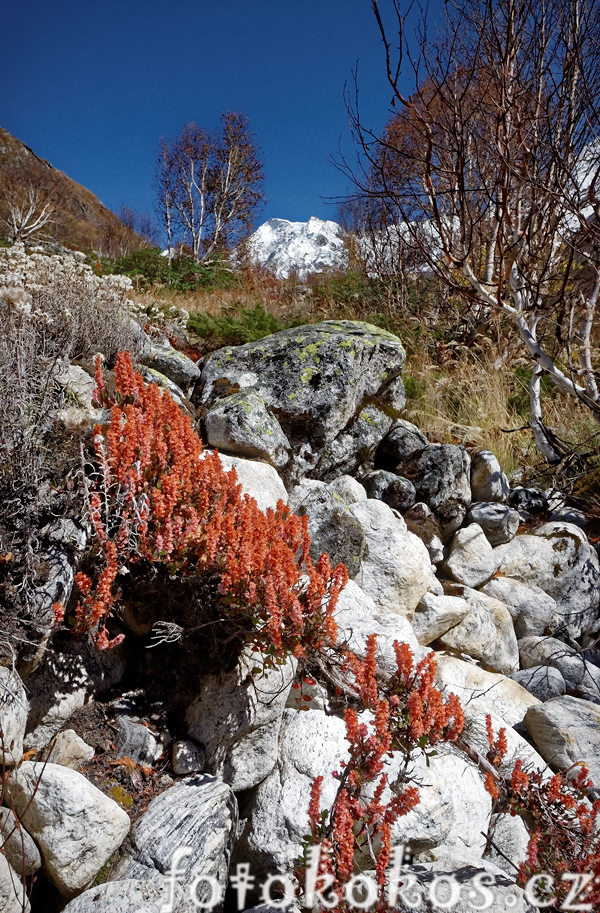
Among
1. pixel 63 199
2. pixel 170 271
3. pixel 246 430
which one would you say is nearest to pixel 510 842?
pixel 246 430

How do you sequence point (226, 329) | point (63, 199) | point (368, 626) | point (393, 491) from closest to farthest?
point (368, 626)
point (393, 491)
point (226, 329)
point (63, 199)

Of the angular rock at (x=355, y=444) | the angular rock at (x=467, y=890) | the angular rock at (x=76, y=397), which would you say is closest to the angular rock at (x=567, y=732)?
the angular rock at (x=467, y=890)

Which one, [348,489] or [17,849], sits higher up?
[348,489]

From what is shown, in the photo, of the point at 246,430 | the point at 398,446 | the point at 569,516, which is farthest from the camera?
the point at 569,516

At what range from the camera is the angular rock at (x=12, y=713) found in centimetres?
201

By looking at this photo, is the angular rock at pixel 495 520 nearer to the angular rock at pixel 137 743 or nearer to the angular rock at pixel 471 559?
the angular rock at pixel 471 559

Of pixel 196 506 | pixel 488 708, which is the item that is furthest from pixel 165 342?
pixel 488 708

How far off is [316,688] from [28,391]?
2200mm

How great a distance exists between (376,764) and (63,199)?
103 ft

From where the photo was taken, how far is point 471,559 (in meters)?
4.14

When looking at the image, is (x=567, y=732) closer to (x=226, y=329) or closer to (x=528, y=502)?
(x=528, y=502)

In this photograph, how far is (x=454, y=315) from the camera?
7.92 metres

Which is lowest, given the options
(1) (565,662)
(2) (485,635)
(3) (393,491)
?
(1) (565,662)

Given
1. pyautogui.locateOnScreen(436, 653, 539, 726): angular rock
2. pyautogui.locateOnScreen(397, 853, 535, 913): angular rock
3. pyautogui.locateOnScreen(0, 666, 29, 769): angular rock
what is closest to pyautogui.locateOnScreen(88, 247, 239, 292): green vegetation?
pyautogui.locateOnScreen(436, 653, 539, 726): angular rock
